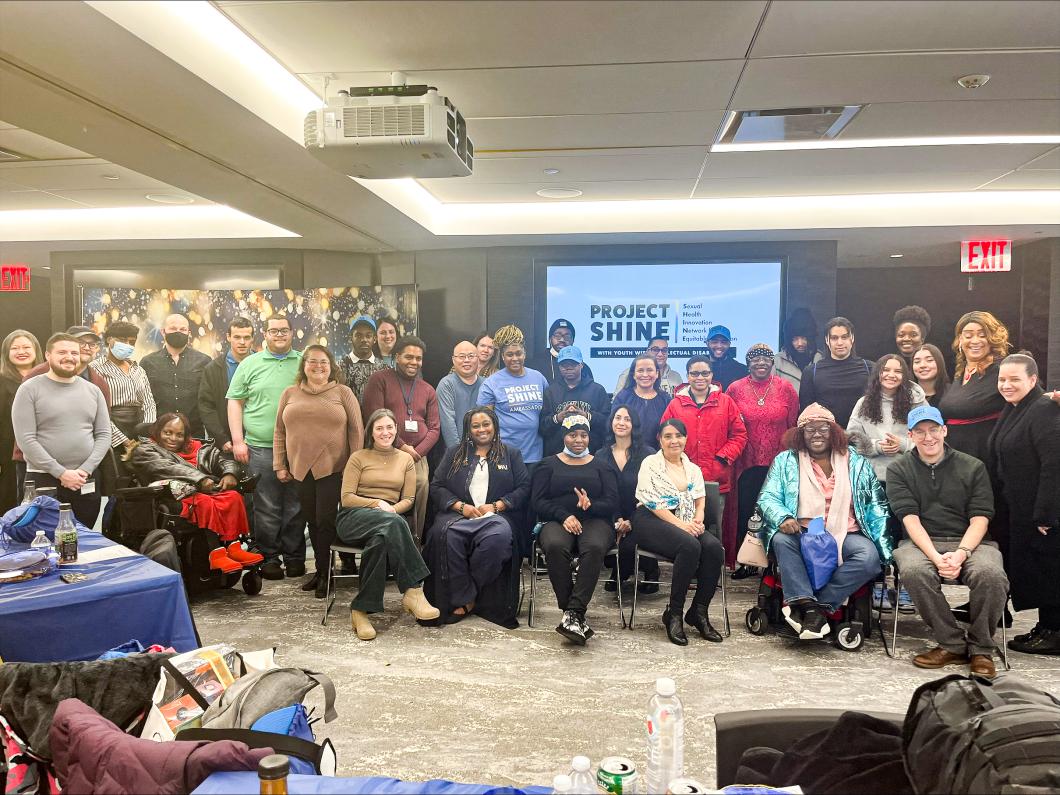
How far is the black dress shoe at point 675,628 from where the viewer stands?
169 inches

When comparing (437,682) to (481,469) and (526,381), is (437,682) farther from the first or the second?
(526,381)

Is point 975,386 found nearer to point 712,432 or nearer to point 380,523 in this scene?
point 712,432

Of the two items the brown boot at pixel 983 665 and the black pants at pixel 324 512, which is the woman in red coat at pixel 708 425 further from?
the black pants at pixel 324 512

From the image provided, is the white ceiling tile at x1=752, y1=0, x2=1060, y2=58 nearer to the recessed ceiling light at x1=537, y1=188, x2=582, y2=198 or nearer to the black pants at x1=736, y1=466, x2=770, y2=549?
the recessed ceiling light at x1=537, y1=188, x2=582, y2=198

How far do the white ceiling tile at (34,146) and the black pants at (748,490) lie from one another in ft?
15.5

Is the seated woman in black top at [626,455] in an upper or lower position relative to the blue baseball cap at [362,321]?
lower

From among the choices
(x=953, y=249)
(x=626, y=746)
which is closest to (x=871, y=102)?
(x=626, y=746)

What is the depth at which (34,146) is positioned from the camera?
4.15 meters

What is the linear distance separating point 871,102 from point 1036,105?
80 centimetres

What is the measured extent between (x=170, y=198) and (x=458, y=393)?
97.1 inches

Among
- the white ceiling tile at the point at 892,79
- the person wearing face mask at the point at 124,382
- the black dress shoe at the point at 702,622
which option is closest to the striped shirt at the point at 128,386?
the person wearing face mask at the point at 124,382

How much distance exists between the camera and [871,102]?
3.62 metres

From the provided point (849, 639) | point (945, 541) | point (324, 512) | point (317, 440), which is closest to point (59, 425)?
point (317, 440)

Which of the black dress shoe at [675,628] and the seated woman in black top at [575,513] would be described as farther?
the seated woman in black top at [575,513]
